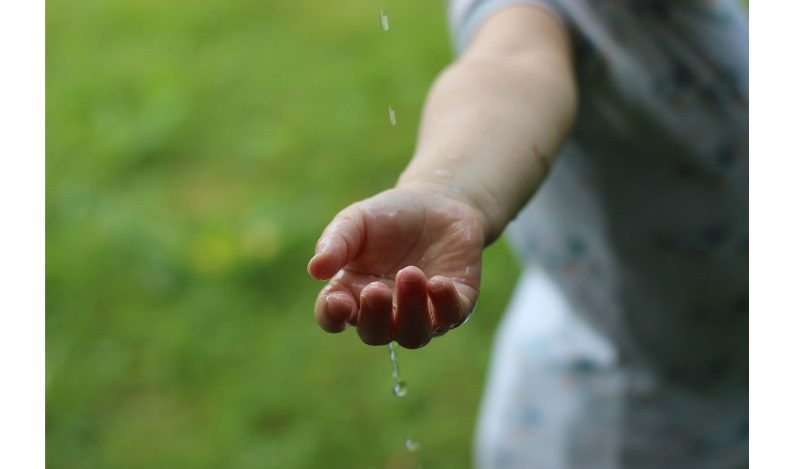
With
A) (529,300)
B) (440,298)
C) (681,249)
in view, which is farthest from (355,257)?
(529,300)

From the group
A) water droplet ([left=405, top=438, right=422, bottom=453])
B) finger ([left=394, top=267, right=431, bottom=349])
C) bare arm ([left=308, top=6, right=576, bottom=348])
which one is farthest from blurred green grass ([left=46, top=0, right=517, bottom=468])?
finger ([left=394, top=267, right=431, bottom=349])

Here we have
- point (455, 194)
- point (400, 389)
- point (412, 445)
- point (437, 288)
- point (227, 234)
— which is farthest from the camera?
point (227, 234)

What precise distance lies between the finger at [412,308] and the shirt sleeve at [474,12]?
0.55m

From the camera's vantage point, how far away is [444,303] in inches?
24.8

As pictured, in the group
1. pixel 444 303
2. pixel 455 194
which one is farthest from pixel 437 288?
pixel 455 194

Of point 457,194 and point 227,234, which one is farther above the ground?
point 457,194

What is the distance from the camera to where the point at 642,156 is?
114cm

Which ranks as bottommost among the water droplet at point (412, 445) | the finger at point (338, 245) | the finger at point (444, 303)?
the water droplet at point (412, 445)

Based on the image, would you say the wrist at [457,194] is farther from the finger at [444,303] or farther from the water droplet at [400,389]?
the water droplet at [400,389]

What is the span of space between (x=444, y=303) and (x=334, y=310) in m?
0.09

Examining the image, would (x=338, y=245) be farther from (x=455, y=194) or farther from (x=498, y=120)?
(x=498, y=120)

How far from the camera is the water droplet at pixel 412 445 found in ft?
5.38

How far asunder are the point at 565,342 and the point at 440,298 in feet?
2.62

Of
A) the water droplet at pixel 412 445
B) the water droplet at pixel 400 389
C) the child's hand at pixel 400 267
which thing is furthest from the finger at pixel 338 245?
the water droplet at pixel 412 445
